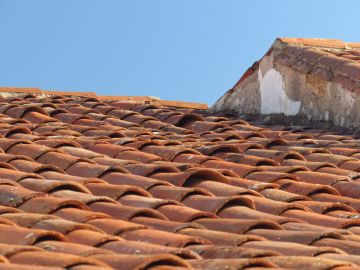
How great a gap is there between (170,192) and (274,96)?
4.07 metres

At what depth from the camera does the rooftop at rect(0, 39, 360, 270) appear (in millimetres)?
2943

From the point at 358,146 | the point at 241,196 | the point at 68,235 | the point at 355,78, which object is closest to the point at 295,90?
the point at 355,78

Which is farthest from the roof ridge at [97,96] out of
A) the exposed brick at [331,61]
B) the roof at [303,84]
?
the exposed brick at [331,61]

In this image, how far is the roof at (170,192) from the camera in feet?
9.66

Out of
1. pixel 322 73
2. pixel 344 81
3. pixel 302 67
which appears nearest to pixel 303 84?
pixel 302 67

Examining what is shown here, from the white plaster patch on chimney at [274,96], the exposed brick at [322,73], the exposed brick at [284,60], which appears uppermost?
the exposed brick at [284,60]

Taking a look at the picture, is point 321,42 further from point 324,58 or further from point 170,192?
point 170,192

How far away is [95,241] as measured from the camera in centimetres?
311

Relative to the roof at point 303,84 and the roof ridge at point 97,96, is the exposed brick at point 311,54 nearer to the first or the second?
the roof at point 303,84

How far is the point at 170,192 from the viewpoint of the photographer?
14.0 ft

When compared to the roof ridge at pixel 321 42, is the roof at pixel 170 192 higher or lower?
lower

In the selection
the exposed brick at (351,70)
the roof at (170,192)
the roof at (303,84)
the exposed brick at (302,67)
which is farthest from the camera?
the exposed brick at (302,67)

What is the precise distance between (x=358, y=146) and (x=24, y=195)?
3.32 m

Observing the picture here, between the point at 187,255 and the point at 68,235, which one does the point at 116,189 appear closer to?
the point at 68,235
